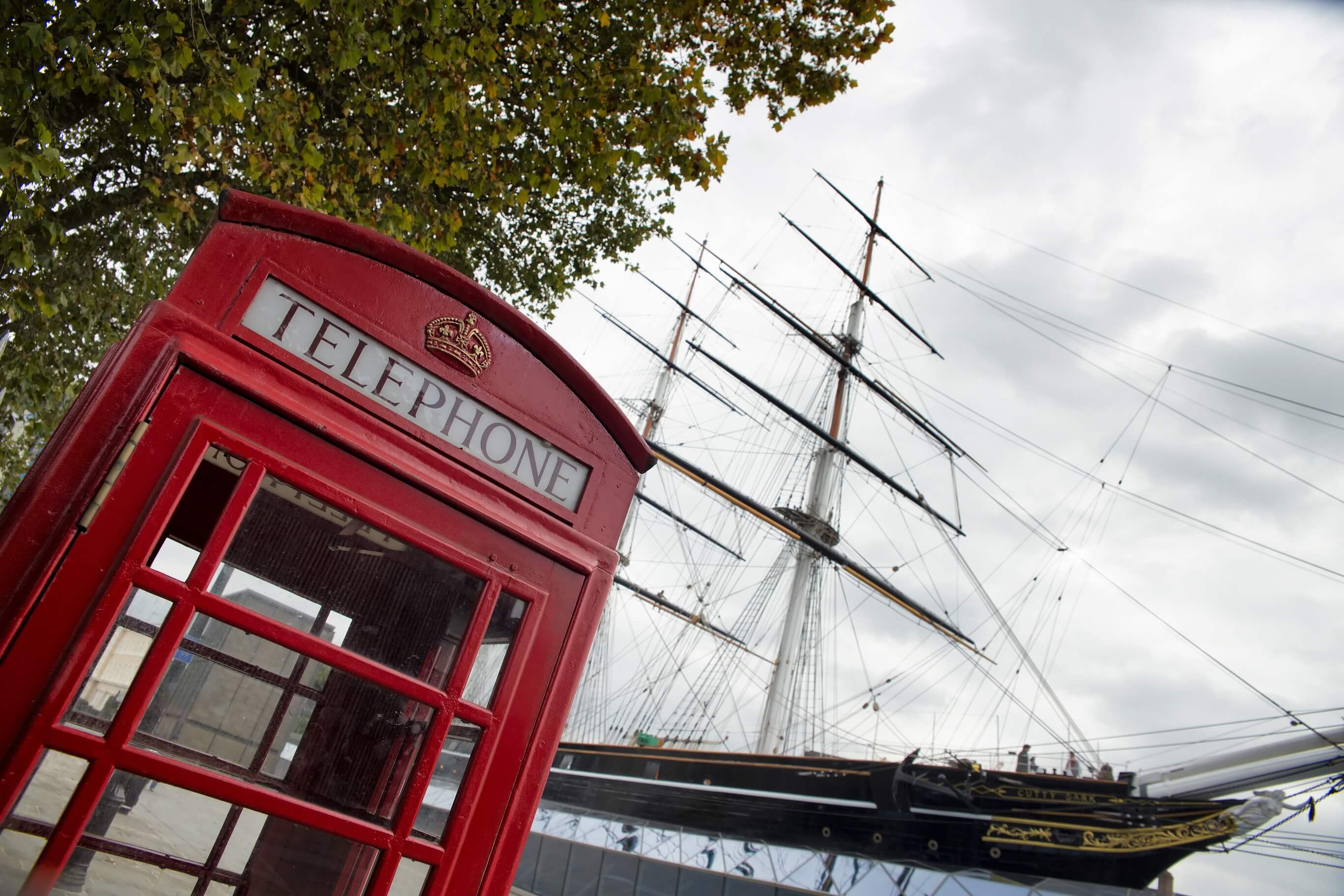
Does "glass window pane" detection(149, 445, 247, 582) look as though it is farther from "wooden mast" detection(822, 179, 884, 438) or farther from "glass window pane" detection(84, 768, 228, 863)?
"wooden mast" detection(822, 179, 884, 438)

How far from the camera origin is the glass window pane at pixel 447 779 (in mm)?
1693

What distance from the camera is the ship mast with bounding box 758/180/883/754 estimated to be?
20.5m

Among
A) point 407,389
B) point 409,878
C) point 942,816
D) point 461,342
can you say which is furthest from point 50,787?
point 942,816

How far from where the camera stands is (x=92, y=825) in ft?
4.49

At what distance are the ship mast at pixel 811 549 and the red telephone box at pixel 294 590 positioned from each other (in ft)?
62.4

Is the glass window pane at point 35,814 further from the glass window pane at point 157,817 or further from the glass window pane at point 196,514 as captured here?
the glass window pane at point 196,514

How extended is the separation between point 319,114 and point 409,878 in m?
4.31

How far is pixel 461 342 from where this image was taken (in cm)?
195

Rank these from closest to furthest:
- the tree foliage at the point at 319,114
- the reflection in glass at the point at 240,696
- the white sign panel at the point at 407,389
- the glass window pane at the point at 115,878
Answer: the glass window pane at the point at 115,878 < the reflection in glass at the point at 240,696 < the white sign panel at the point at 407,389 < the tree foliage at the point at 319,114

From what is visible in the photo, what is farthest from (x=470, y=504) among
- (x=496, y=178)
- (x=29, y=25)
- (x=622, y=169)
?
(x=622, y=169)

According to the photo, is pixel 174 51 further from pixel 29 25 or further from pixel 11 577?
pixel 11 577

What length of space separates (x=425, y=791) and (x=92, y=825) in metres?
0.57

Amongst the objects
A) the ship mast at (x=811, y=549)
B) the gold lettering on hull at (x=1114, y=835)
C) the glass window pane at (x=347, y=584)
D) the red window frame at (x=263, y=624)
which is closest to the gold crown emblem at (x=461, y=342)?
the red window frame at (x=263, y=624)

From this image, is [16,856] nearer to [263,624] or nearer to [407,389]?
[263,624]
